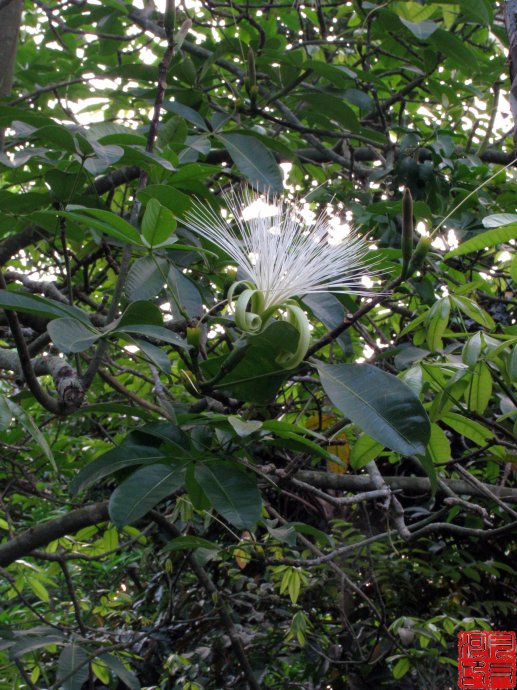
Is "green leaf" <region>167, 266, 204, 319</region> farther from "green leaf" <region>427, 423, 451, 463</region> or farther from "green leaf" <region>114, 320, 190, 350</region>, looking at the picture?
"green leaf" <region>427, 423, 451, 463</region>

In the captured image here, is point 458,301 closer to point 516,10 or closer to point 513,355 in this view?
point 513,355

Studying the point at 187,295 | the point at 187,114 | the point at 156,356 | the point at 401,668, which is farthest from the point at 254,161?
the point at 401,668

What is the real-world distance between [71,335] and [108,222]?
180 millimetres

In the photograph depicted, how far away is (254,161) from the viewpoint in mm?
1786

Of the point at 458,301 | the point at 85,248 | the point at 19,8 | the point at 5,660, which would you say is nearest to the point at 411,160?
the point at 458,301

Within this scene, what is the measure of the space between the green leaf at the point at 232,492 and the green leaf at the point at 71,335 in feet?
0.94

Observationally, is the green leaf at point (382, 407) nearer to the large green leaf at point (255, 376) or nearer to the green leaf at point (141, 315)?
the large green leaf at point (255, 376)

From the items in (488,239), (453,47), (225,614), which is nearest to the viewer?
(488,239)

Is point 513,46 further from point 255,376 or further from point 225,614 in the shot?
point 225,614

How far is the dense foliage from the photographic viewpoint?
112 centimetres

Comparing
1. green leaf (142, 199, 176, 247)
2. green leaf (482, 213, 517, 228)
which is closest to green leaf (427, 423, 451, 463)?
green leaf (482, 213, 517, 228)

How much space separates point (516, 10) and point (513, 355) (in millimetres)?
733

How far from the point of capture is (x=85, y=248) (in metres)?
2.30

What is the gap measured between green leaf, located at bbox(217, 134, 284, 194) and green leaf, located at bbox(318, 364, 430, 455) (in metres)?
0.81
